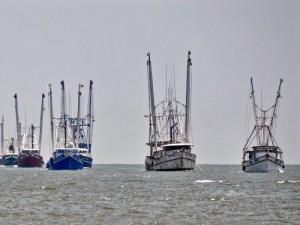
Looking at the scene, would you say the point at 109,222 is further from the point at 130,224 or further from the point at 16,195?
the point at 16,195

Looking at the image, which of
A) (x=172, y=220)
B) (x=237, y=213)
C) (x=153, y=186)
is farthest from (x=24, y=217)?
(x=153, y=186)

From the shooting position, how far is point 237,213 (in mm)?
81875

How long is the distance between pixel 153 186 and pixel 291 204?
126 feet

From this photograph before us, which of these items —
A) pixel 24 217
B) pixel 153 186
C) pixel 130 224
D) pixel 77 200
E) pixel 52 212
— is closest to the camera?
pixel 130 224

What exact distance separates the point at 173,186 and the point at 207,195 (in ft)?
72.6

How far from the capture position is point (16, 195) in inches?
4240

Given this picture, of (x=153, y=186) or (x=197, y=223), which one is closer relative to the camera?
(x=197, y=223)

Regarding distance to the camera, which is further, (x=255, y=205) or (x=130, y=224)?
(x=255, y=205)

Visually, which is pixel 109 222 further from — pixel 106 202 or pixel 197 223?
pixel 106 202

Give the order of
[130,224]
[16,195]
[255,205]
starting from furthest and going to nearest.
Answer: [16,195], [255,205], [130,224]

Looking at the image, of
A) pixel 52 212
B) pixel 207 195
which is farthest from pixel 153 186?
pixel 52 212

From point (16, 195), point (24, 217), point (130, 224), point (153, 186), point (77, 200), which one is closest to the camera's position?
point (130, 224)

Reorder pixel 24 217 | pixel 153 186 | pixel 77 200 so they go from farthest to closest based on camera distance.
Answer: pixel 153 186 < pixel 77 200 < pixel 24 217

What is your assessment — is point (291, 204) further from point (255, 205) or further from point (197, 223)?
point (197, 223)
